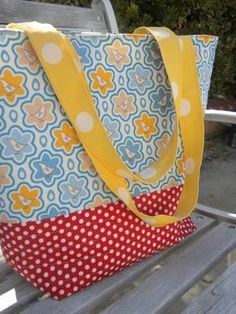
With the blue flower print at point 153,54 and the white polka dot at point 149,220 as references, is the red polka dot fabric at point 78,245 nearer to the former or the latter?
the white polka dot at point 149,220

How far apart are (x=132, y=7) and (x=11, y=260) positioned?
5.80 ft

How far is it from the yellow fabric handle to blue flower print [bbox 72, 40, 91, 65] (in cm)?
2

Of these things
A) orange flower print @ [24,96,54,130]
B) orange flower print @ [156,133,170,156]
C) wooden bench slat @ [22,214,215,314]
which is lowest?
wooden bench slat @ [22,214,215,314]

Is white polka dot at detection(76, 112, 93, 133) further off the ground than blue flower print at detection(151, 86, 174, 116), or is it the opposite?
white polka dot at detection(76, 112, 93, 133)

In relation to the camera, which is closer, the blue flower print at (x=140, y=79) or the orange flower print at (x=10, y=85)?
the orange flower print at (x=10, y=85)

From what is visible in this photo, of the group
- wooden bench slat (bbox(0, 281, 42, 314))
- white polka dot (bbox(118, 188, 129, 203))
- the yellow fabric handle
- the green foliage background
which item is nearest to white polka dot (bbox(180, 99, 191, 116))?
the yellow fabric handle

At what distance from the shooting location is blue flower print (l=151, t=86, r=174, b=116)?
84 cm

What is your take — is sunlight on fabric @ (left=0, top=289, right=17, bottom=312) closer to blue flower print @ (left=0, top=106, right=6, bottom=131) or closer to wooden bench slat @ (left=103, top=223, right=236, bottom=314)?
wooden bench slat @ (left=103, top=223, right=236, bottom=314)

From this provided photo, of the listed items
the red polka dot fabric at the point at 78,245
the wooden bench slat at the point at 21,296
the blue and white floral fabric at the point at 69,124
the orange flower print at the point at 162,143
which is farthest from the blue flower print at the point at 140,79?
the wooden bench slat at the point at 21,296

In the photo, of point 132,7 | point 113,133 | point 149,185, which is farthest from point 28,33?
point 132,7

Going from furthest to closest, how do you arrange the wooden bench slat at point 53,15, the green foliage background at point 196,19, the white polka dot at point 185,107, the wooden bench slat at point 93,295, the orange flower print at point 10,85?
the green foliage background at point 196,19, the wooden bench slat at point 53,15, the white polka dot at point 185,107, the wooden bench slat at point 93,295, the orange flower print at point 10,85

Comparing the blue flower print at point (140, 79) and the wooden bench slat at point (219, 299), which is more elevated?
the blue flower print at point (140, 79)

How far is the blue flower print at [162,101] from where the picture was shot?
0.84 m

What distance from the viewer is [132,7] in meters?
2.25
